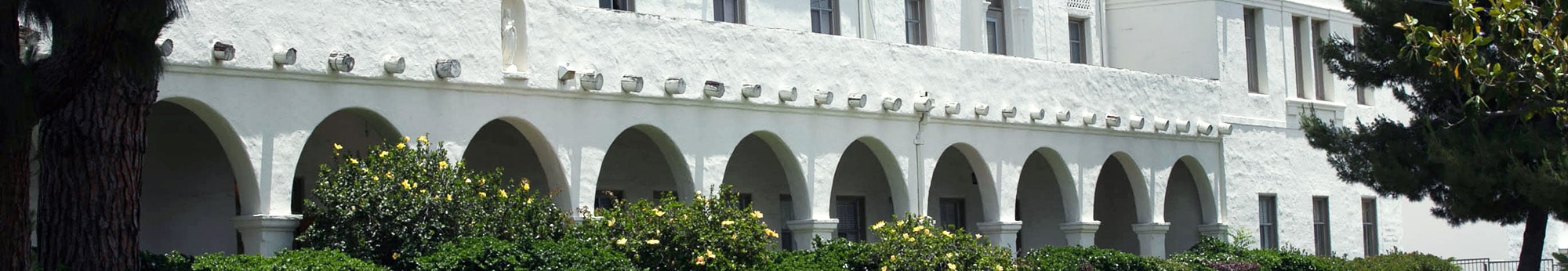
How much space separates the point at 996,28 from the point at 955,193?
2121 millimetres

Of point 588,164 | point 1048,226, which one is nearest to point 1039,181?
point 1048,226

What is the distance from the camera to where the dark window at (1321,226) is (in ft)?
90.5

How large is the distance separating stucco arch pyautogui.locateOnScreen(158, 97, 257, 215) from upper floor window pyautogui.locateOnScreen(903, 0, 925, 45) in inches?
396

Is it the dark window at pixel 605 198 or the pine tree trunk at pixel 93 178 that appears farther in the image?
the dark window at pixel 605 198

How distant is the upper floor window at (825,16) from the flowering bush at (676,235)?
20.0 ft

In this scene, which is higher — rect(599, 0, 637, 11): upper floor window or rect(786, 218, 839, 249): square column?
rect(599, 0, 637, 11): upper floor window

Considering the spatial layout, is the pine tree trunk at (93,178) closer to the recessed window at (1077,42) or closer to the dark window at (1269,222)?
the recessed window at (1077,42)

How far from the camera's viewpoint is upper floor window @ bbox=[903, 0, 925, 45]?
24.5m

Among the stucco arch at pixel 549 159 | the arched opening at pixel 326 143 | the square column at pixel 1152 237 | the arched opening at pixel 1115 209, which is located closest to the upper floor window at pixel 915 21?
the square column at pixel 1152 237

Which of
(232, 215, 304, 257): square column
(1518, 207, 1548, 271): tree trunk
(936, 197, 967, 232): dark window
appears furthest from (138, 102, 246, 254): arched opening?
(1518, 207, 1548, 271): tree trunk

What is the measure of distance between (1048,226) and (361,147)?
10070 mm

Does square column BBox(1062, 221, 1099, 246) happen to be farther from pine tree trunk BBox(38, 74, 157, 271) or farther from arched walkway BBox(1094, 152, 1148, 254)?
pine tree trunk BBox(38, 74, 157, 271)

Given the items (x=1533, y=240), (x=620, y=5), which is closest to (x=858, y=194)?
(x=620, y=5)

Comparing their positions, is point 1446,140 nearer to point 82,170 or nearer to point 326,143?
point 326,143
